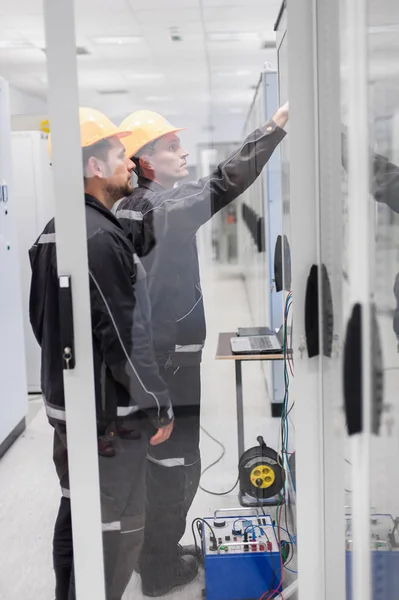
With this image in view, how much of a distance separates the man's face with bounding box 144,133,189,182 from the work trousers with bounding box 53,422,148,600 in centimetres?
72

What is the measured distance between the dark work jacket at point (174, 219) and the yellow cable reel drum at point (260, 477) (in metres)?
0.52

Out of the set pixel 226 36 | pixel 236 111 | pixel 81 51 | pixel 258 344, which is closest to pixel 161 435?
pixel 258 344

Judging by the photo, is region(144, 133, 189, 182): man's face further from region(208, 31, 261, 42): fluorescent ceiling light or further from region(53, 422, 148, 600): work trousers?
region(53, 422, 148, 600): work trousers

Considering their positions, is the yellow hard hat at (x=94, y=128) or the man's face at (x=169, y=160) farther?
the man's face at (x=169, y=160)

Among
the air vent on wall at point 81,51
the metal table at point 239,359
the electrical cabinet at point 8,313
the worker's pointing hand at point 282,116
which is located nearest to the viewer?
the air vent on wall at point 81,51

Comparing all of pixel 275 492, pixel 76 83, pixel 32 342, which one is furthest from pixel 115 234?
pixel 32 342

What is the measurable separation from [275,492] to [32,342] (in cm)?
294

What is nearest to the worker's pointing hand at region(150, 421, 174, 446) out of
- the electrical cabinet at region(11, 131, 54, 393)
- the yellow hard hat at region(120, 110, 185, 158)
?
the yellow hard hat at region(120, 110, 185, 158)

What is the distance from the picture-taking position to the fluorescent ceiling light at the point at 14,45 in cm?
614

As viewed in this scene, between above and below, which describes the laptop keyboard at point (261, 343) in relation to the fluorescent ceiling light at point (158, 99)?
below

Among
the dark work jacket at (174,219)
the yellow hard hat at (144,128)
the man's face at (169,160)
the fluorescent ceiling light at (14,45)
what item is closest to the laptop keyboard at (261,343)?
the dark work jacket at (174,219)

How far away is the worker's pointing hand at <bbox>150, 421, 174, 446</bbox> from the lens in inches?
75.5

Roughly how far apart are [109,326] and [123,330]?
0.05 metres

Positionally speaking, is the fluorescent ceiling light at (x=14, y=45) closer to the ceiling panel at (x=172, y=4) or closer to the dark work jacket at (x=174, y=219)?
the ceiling panel at (x=172, y=4)
